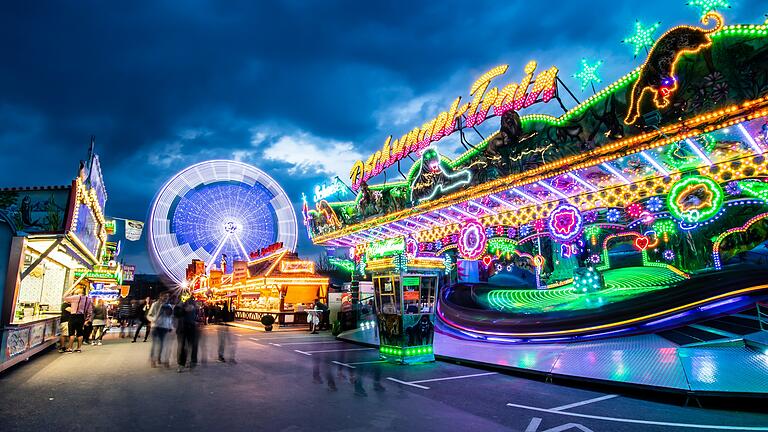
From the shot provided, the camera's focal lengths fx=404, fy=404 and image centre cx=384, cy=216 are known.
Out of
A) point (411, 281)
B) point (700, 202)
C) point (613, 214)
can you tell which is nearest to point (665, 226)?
point (613, 214)

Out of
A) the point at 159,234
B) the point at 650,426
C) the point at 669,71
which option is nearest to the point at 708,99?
the point at 669,71

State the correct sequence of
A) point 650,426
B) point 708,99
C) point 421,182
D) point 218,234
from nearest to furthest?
point 650,426 < point 708,99 < point 421,182 < point 218,234

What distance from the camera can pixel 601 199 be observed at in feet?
52.9

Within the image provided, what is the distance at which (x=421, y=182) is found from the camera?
20859 mm

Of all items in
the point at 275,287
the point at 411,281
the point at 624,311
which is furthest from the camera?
the point at 275,287

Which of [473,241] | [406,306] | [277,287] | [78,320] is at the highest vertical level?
[473,241]

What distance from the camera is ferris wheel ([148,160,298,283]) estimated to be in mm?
33375

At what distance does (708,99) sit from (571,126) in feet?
13.4

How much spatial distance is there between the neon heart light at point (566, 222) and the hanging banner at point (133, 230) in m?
27.4

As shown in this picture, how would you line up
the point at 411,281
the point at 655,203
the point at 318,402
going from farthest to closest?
1. the point at 655,203
2. the point at 411,281
3. the point at 318,402

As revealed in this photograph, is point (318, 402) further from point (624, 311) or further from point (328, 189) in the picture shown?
point (328, 189)

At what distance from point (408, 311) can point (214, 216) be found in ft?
96.0

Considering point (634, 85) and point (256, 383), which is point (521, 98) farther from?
point (256, 383)

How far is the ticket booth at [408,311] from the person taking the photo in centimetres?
1106
